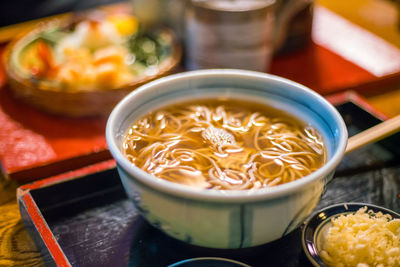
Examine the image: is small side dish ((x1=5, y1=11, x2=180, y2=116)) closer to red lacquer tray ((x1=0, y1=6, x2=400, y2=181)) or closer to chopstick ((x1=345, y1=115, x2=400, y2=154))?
red lacquer tray ((x1=0, y1=6, x2=400, y2=181))

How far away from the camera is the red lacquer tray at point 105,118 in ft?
4.90

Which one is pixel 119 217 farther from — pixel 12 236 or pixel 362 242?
pixel 362 242

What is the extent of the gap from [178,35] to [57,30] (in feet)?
1.97

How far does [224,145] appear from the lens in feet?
3.73

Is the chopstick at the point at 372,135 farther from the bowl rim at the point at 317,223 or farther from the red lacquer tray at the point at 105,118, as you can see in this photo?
the red lacquer tray at the point at 105,118

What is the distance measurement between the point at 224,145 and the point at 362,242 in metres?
0.39

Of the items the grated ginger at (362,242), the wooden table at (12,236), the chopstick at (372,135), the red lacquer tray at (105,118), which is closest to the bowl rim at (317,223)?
the grated ginger at (362,242)

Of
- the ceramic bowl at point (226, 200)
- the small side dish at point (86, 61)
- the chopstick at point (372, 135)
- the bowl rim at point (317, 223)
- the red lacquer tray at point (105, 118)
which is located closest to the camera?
the ceramic bowl at point (226, 200)

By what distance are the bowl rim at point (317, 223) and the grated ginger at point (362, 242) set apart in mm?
21

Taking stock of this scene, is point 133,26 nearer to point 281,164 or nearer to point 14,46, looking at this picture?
point 14,46

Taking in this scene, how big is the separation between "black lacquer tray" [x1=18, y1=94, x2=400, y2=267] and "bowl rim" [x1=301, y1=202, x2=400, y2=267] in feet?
0.11

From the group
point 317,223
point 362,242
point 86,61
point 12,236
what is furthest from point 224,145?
point 86,61

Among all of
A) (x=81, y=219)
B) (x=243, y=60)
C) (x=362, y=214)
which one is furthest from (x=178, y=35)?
(x=362, y=214)

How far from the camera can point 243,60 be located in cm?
190
